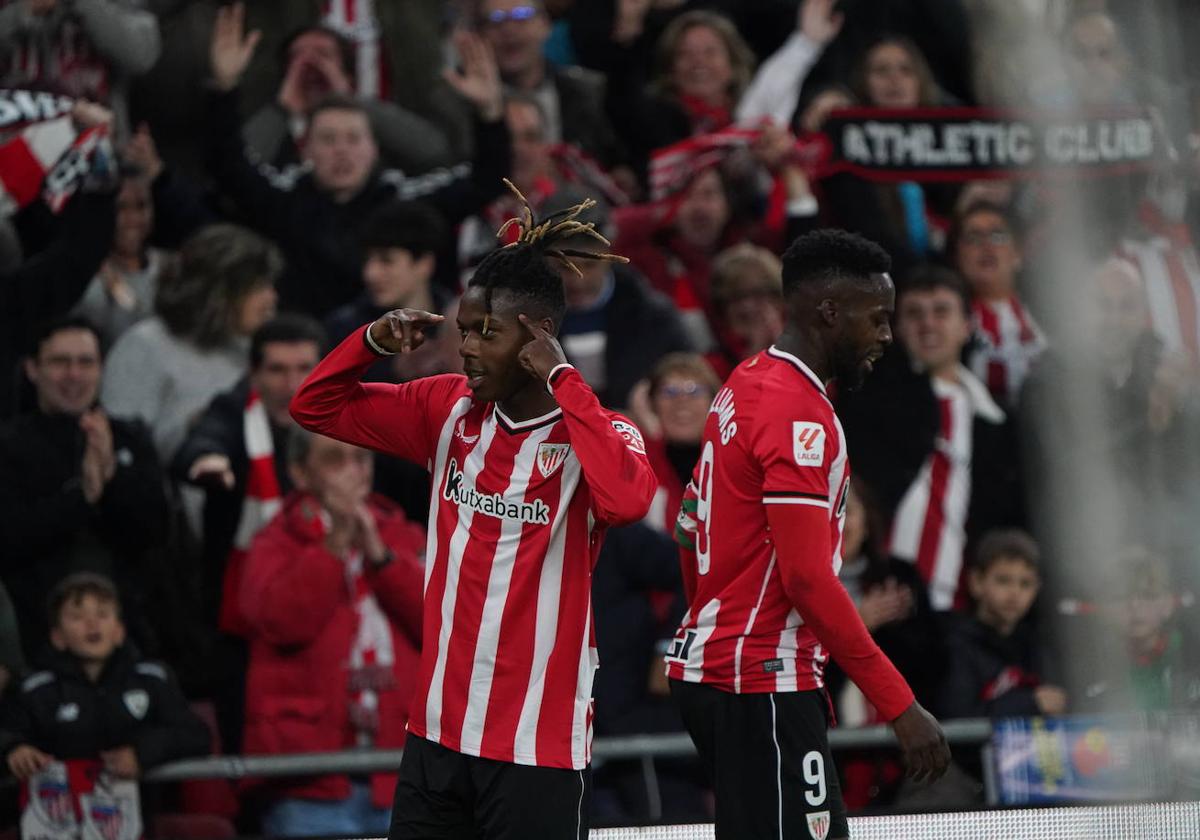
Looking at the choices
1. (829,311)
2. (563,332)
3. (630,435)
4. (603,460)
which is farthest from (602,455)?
(563,332)

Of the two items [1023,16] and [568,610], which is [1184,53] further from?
[568,610]

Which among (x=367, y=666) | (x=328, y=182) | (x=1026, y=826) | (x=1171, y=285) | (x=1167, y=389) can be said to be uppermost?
(x=328, y=182)

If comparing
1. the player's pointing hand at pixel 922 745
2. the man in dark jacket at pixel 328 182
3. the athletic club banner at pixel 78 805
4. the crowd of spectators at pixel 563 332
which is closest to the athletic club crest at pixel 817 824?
the player's pointing hand at pixel 922 745

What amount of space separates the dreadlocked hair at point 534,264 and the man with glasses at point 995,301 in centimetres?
366

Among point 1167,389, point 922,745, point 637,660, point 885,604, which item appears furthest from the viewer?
point 1167,389

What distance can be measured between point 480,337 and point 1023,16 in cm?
Answer: 503

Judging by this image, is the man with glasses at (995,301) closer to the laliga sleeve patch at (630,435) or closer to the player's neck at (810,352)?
the player's neck at (810,352)

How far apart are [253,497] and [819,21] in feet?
11.1

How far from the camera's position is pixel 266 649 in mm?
5812

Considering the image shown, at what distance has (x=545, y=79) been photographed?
25.9 feet

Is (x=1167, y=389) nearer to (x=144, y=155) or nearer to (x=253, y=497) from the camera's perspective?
(x=253, y=497)

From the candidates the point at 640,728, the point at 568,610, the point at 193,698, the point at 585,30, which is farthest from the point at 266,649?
the point at 585,30

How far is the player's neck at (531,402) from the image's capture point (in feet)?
12.2

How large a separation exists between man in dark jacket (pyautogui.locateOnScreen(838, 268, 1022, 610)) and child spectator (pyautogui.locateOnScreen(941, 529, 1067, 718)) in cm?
21
